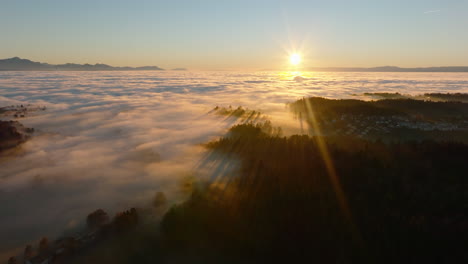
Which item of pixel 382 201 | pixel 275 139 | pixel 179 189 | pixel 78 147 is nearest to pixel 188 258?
pixel 179 189

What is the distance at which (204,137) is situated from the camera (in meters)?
15.4

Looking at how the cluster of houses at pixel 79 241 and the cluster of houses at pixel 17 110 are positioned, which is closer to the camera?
the cluster of houses at pixel 79 241

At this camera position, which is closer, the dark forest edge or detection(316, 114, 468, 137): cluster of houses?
the dark forest edge

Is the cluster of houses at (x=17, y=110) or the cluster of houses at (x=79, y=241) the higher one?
the cluster of houses at (x=17, y=110)

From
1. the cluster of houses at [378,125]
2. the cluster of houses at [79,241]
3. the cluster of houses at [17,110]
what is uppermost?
the cluster of houses at [378,125]

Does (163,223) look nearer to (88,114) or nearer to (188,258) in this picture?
(188,258)

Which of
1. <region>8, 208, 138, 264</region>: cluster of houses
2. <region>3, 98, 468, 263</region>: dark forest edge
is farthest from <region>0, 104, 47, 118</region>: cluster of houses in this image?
<region>3, 98, 468, 263</region>: dark forest edge

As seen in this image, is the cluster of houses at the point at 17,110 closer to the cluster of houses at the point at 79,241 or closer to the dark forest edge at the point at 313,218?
the cluster of houses at the point at 79,241

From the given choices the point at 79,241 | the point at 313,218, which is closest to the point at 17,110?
the point at 79,241

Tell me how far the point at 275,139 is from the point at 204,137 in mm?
4689

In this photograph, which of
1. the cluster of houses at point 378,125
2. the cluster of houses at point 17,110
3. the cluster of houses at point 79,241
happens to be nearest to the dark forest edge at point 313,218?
the cluster of houses at point 79,241

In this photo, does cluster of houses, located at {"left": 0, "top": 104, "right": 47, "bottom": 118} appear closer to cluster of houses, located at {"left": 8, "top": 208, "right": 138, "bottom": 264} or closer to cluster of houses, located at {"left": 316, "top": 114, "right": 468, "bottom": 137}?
cluster of houses, located at {"left": 8, "top": 208, "right": 138, "bottom": 264}

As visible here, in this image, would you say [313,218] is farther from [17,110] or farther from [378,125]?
[17,110]

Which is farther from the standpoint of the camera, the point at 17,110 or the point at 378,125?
the point at 17,110
